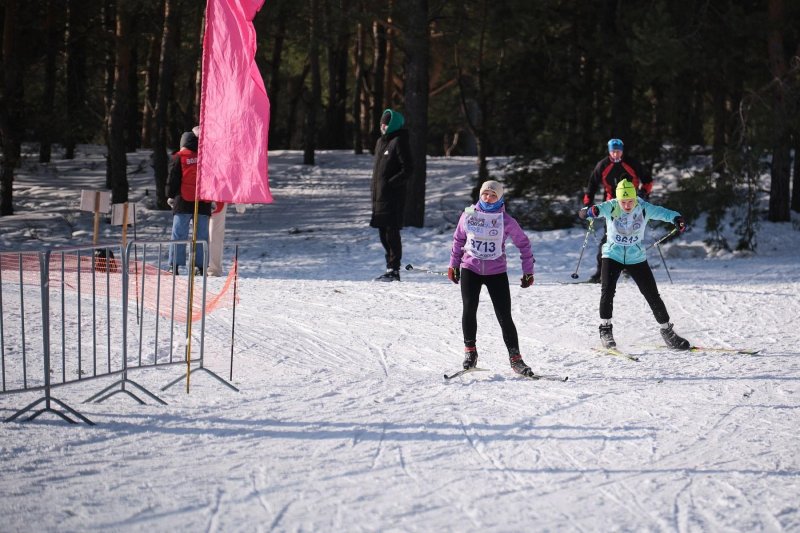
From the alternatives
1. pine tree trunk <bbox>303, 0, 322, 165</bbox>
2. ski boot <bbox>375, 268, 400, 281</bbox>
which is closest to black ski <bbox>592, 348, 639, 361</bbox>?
ski boot <bbox>375, 268, 400, 281</bbox>

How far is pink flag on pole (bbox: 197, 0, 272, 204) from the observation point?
7402 millimetres

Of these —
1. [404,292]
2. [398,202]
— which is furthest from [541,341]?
[398,202]

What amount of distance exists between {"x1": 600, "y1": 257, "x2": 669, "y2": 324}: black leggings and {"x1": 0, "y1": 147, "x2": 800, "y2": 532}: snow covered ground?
43 centimetres

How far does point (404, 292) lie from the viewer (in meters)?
12.5

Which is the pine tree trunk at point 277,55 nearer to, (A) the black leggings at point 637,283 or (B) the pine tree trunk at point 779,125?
(B) the pine tree trunk at point 779,125

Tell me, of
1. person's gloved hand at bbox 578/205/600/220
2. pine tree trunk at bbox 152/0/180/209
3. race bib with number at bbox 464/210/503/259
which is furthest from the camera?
pine tree trunk at bbox 152/0/180/209

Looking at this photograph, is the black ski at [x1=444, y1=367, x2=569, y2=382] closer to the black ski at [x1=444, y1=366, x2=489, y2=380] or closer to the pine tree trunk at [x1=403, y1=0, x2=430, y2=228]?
the black ski at [x1=444, y1=366, x2=489, y2=380]

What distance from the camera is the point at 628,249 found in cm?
945

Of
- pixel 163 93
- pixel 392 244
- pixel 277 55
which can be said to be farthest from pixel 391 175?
pixel 277 55

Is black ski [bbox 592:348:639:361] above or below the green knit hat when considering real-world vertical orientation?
below

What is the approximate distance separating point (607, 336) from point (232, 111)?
4361mm

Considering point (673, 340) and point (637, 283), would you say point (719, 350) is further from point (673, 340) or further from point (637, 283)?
point (637, 283)

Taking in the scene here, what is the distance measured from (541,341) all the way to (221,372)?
3.39 meters

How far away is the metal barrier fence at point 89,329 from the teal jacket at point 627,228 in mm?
3927
